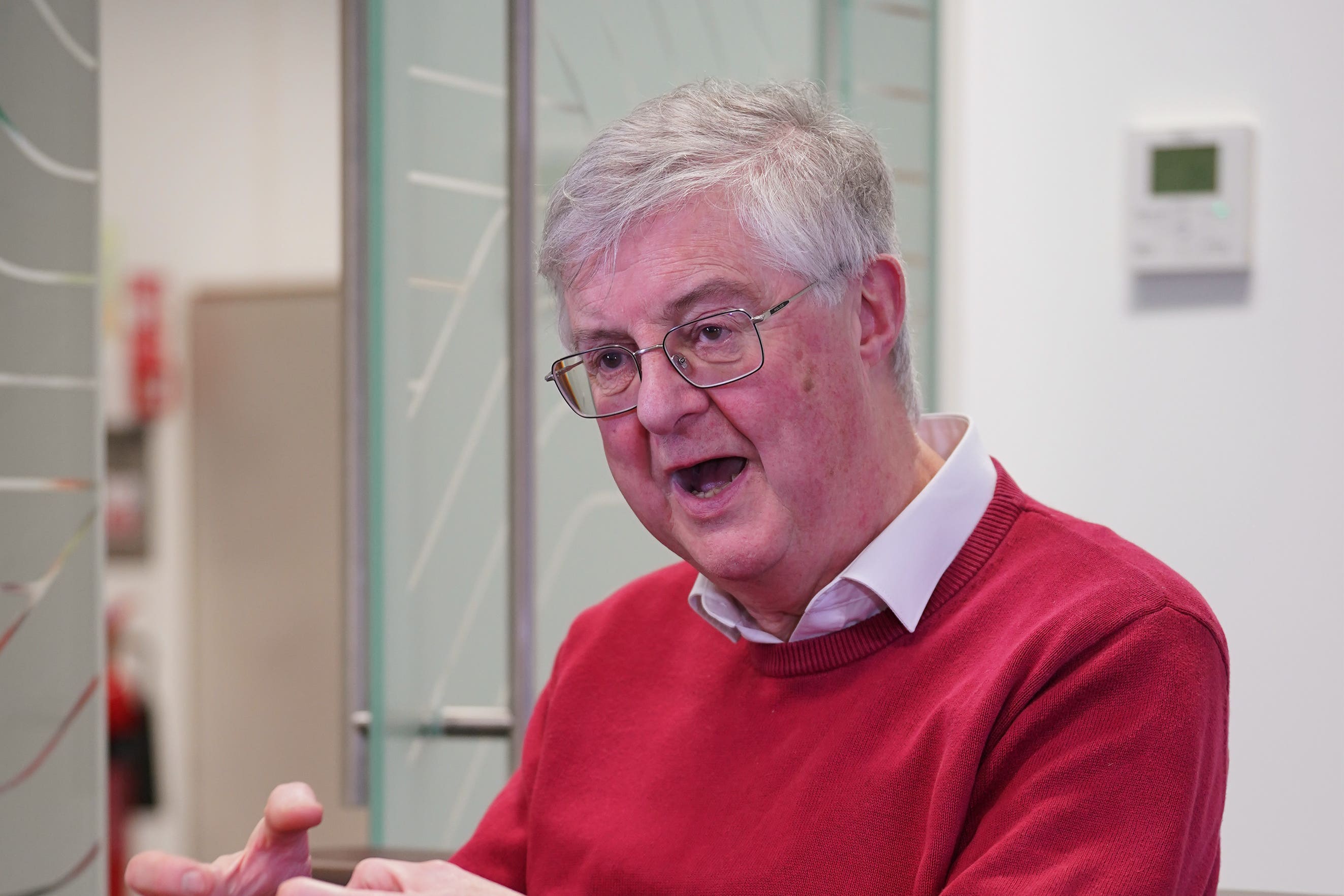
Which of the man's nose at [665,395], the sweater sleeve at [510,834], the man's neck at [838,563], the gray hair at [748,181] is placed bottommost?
the sweater sleeve at [510,834]

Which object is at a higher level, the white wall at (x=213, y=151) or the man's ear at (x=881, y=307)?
the white wall at (x=213, y=151)

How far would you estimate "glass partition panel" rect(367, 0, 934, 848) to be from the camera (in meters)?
1.83

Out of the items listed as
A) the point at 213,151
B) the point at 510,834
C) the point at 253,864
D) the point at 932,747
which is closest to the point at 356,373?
the point at 510,834

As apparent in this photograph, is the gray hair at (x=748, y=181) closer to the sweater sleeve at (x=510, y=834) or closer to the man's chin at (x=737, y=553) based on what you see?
the man's chin at (x=737, y=553)

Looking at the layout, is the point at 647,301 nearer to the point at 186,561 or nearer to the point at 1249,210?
the point at 1249,210

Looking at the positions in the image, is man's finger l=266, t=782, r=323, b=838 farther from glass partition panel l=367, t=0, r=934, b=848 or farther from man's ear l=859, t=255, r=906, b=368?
glass partition panel l=367, t=0, r=934, b=848

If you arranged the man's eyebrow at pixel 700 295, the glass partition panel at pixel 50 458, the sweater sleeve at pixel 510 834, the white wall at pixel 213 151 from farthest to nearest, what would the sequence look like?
the white wall at pixel 213 151 < the glass partition panel at pixel 50 458 < the sweater sleeve at pixel 510 834 < the man's eyebrow at pixel 700 295

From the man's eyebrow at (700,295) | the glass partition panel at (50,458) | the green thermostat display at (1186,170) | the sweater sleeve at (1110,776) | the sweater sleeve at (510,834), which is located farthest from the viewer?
the green thermostat display at (1186,170)

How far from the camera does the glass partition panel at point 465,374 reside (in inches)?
72.1

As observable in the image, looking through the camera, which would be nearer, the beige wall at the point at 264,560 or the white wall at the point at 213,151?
the beige wall at the point at 264,560

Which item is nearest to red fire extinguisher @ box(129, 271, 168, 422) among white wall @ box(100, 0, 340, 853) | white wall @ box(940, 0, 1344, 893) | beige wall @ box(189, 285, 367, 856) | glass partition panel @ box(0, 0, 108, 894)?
white wall @ box(100, 0, 340, 853)

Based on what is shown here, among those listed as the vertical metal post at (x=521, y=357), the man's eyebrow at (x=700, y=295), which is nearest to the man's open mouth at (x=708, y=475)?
the man's eyebrow at (x=700, y=295)

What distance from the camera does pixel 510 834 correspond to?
1.28 m

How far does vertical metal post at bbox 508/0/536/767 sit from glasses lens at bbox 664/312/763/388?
2.80ft
